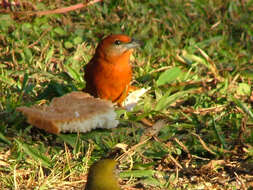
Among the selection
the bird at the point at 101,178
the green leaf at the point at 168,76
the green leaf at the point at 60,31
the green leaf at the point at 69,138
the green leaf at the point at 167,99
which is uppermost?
the bird at the point at 101,178

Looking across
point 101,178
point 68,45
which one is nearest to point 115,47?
point 68,45

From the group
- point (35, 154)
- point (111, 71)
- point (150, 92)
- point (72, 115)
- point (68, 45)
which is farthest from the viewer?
point (68, 45)

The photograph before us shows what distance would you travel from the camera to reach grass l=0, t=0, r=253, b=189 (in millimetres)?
3463

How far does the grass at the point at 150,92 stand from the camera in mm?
3463

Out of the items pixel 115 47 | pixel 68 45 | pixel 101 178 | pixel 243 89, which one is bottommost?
pixel 243 89

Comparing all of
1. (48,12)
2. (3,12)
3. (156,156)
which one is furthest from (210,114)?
(3,12)

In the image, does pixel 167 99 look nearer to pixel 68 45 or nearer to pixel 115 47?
pixel 115 47

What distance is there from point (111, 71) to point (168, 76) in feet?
2.59

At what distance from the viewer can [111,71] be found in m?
4.37

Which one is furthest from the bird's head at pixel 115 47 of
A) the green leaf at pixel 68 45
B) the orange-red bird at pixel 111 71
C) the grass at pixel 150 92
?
the green leaf at pixel 68 45

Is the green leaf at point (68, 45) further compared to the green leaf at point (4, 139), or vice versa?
the green leaf at point (68, 45)

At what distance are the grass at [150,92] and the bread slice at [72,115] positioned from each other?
89 millimetres

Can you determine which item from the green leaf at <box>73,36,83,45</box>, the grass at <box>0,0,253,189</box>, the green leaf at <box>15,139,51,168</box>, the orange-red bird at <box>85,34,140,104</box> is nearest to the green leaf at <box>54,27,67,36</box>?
the grass at <box>0,0,253,189</box>

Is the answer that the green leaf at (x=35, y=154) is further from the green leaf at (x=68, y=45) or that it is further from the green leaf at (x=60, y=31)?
the green leaf at (x=60, y=31)
